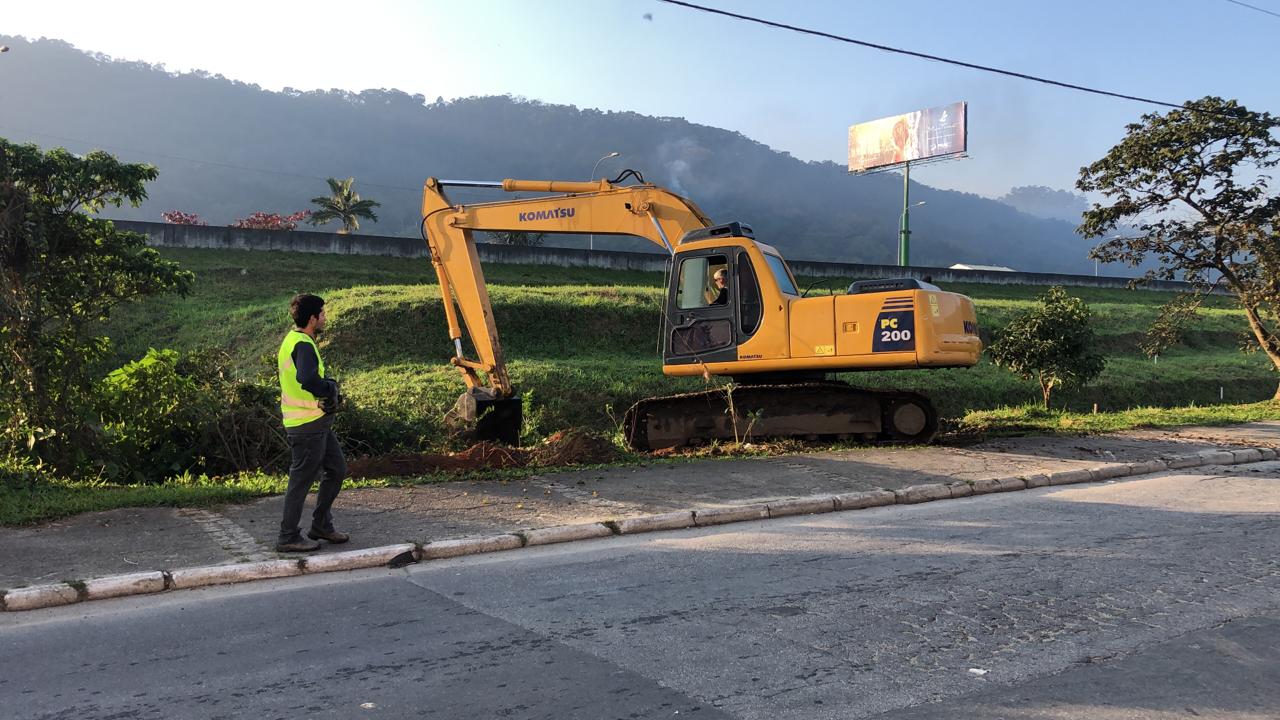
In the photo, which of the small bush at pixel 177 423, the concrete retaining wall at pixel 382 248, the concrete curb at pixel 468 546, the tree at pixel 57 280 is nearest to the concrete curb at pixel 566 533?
the concrete curb at pixel 468 546

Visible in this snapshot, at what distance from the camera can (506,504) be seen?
27.2ft

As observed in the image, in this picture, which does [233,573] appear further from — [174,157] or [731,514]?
[174,157]

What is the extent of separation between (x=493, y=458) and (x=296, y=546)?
4062 millimetres

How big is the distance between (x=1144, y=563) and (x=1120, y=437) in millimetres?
8506

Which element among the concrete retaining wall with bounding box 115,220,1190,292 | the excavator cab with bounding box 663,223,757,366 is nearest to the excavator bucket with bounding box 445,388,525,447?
the excavator cab with bounding box 663,223,757,366

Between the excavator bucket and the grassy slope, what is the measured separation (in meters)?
1.55

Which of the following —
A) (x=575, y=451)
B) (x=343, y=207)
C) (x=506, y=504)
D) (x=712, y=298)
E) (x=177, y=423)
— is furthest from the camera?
(x=343, y=207)

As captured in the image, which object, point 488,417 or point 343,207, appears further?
point 343,207

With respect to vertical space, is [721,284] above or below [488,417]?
above

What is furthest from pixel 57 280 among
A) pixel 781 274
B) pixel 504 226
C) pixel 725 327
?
pixel 781 274

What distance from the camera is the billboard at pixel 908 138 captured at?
61.8 metres

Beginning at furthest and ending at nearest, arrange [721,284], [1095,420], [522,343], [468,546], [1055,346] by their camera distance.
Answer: [522,343], [1055,346], [1095,420], [721,284], [468,546]

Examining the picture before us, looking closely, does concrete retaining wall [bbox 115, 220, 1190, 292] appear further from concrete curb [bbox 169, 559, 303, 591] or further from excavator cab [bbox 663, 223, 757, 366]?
concrete curb [bbox 169, 559, 303, 591]

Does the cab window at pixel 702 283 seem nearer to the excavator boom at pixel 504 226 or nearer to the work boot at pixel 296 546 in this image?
the excavator boom at pixel 504 226
